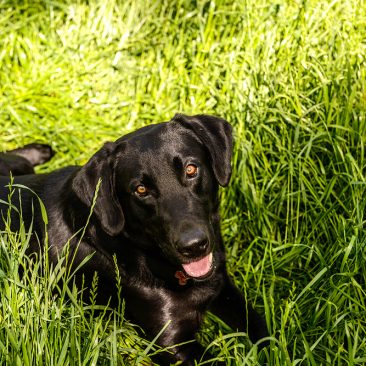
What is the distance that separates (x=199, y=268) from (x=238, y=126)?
132 cm

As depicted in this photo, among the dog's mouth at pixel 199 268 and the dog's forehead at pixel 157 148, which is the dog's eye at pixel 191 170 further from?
the dog's mouth at pixel 199 268

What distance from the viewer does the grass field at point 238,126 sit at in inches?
113

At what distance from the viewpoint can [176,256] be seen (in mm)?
3170

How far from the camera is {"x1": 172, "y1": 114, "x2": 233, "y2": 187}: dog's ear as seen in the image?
3410 mm

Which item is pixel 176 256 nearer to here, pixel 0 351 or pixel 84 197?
pixel 84 197

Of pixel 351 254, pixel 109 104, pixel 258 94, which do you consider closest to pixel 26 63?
pixel 109 104

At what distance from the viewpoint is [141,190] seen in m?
3.24

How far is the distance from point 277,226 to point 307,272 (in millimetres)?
442

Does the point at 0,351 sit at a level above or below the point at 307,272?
above

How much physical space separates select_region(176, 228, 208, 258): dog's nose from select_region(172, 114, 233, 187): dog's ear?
1.33 ft

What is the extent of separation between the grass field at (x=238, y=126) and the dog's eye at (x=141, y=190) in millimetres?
568

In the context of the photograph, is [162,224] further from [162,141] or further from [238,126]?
[238,126]

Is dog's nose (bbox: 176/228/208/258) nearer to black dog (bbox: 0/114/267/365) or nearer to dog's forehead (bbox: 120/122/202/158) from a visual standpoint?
black dog (bbox: 0/114/267/365)

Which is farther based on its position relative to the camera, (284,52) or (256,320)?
(284,52)
